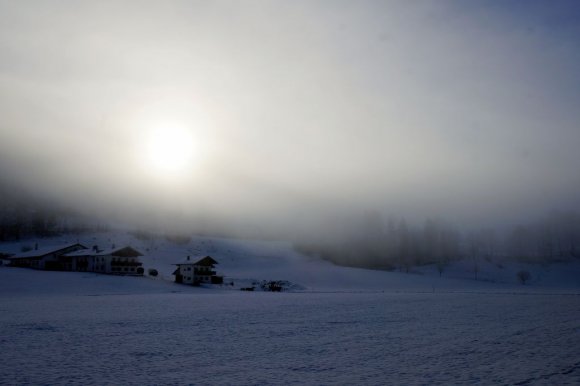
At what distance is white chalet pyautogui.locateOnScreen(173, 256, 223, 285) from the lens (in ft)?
336

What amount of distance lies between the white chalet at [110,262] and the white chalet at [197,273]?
9.74 meters

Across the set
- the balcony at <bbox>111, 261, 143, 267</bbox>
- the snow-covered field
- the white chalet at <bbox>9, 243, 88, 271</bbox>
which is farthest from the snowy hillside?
the snow-covered field

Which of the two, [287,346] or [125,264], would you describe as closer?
[287,346]

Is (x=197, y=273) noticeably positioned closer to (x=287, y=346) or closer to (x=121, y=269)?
(x=121, y=269)

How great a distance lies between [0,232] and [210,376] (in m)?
198

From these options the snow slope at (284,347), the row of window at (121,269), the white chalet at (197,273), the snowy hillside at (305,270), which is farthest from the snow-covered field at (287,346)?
the row of window at (121,269)

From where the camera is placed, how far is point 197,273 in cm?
10244

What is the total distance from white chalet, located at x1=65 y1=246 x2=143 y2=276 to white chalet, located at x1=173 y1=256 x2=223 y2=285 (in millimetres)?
9737

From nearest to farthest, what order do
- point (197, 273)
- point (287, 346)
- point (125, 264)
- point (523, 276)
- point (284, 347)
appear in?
point (284, 347) → point (287, 346) → point (197, 273) → point (125, 264) → point (523, 276)

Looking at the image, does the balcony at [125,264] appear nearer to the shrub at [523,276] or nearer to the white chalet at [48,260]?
the white chalet at [48,260]

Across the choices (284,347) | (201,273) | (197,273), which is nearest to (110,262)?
(197,273)

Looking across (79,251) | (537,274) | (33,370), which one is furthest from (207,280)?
(537,274)

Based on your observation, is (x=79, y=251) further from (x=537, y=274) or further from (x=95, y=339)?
(x=537, y=274)

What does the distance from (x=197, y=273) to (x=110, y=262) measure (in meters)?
19.7
